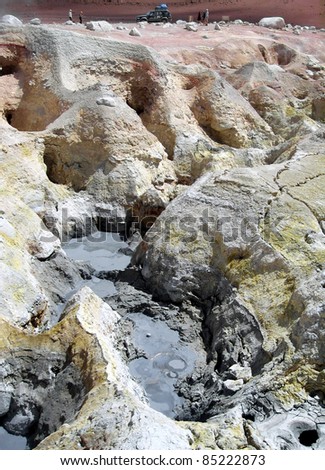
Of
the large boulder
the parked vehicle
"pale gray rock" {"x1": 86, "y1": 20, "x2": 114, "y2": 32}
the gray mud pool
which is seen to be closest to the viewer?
the large boulder

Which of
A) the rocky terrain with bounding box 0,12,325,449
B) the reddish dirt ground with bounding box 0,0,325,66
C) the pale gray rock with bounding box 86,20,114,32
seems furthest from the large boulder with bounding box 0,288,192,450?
the pale gray rock with bounding box 86,20,114,32

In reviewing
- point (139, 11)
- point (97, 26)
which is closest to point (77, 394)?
point (97, 26)

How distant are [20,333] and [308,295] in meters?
2.96

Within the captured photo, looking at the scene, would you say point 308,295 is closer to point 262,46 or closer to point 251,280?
point 251,280

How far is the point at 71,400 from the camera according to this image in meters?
5.01

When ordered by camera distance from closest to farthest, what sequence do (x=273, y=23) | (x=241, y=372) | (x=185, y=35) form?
1. (x=241, y=372)
2. (x=185, y=35)
3. (x=273, y=23)

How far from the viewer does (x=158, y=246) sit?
299 inches

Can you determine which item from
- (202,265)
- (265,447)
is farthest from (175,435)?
(202,265)

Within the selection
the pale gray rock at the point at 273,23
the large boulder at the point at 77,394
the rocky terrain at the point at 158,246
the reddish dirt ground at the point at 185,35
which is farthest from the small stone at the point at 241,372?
the pale gray rock at the point at 273,23

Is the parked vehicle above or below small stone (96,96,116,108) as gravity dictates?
below

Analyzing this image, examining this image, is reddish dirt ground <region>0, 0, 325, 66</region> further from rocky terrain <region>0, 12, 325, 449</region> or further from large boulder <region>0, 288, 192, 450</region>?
large boulder <region>0, 288, 192, 450</region>

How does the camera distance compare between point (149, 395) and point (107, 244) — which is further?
point (107, 244)

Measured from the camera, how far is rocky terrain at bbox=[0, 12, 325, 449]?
4.91 m

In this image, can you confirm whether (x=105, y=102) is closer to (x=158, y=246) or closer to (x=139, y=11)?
(x=158, y=246)
